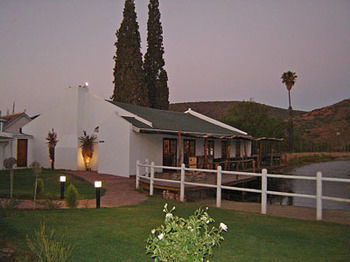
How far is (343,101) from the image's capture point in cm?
8244

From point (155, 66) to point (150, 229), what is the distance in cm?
3167

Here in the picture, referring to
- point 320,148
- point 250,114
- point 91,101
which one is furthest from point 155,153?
point 320,148

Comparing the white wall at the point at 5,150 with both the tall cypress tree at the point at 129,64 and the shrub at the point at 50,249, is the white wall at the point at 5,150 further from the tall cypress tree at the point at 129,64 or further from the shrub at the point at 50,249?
the shrub at the point at 50,249

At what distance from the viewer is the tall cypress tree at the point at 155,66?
35.9 metres

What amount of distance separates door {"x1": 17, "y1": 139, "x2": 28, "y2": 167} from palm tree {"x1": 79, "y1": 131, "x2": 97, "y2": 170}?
4.24 meters

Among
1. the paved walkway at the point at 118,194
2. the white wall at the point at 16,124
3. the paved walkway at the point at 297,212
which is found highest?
the white wall at the point at 16,124

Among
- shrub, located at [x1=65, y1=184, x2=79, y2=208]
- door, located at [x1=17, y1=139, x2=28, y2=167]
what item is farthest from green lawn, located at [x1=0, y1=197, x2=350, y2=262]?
door, located at [x1=17, y1=139, x2=28, y2=167]

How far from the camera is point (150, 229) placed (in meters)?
6.18

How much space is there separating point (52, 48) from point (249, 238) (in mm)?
21768

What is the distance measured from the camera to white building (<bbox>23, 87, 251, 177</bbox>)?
16.8 m

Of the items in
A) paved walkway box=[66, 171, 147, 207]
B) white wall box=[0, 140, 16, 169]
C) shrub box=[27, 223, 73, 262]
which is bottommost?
paved walkway box=[66, 171, 147, 207]

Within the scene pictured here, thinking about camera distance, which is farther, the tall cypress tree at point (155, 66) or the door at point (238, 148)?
the tall cypress tree at point (155, 66)

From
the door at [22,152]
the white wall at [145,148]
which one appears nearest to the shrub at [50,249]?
the white wall at [145,148]

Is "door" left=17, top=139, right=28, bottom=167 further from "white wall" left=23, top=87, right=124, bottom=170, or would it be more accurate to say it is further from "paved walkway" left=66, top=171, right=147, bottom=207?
"paved walkway" left=66, top=171, right=147, bottom=207
